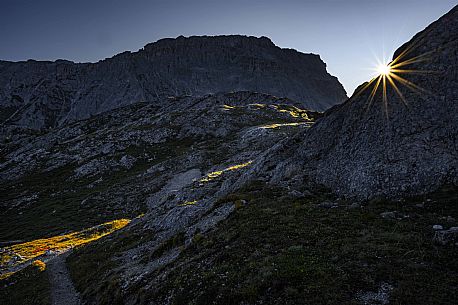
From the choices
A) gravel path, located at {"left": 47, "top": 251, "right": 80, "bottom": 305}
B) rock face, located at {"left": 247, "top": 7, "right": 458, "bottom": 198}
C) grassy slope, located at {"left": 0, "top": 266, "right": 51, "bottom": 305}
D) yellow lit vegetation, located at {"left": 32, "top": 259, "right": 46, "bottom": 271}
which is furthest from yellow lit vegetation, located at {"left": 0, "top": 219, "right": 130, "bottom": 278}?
rock face, located at {"left": 247, "top": 7, "right": 458, "bottom": 198}

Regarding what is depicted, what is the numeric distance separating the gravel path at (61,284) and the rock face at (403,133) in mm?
24988

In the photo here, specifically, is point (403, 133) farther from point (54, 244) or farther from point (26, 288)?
point (54, 244)

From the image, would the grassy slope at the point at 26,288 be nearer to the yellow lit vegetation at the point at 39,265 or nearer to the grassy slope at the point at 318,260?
the yellow lit vegetation at the point at 39,265

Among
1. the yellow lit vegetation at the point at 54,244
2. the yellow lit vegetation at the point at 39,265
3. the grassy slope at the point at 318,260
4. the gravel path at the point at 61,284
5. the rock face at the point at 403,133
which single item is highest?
the rock face at the point at 403,133

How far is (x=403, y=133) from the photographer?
79.6ft

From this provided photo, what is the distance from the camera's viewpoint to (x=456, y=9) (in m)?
26.8

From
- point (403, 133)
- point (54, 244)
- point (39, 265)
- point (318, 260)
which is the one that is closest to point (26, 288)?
point (39, 265)

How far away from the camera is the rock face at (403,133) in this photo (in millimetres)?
21516

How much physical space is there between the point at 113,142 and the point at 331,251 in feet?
391

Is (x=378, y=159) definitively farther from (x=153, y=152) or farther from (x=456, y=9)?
(x=153, y=152)

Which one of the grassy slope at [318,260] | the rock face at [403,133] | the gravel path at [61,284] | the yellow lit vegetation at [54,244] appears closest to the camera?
the grassy slope at [318,260]

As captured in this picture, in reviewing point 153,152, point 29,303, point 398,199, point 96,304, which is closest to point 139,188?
point 153,152

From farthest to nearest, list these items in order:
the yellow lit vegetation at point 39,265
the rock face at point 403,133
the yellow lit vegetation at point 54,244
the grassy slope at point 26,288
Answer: the yellow lit vegetation at point 54,244 < the yellow lit vegetation at point 39,265 < the grassy slope at point 26,288 < the rock face at point 403,133

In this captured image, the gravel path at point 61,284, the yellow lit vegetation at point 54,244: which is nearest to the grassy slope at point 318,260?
the gravel path at point 61,284
